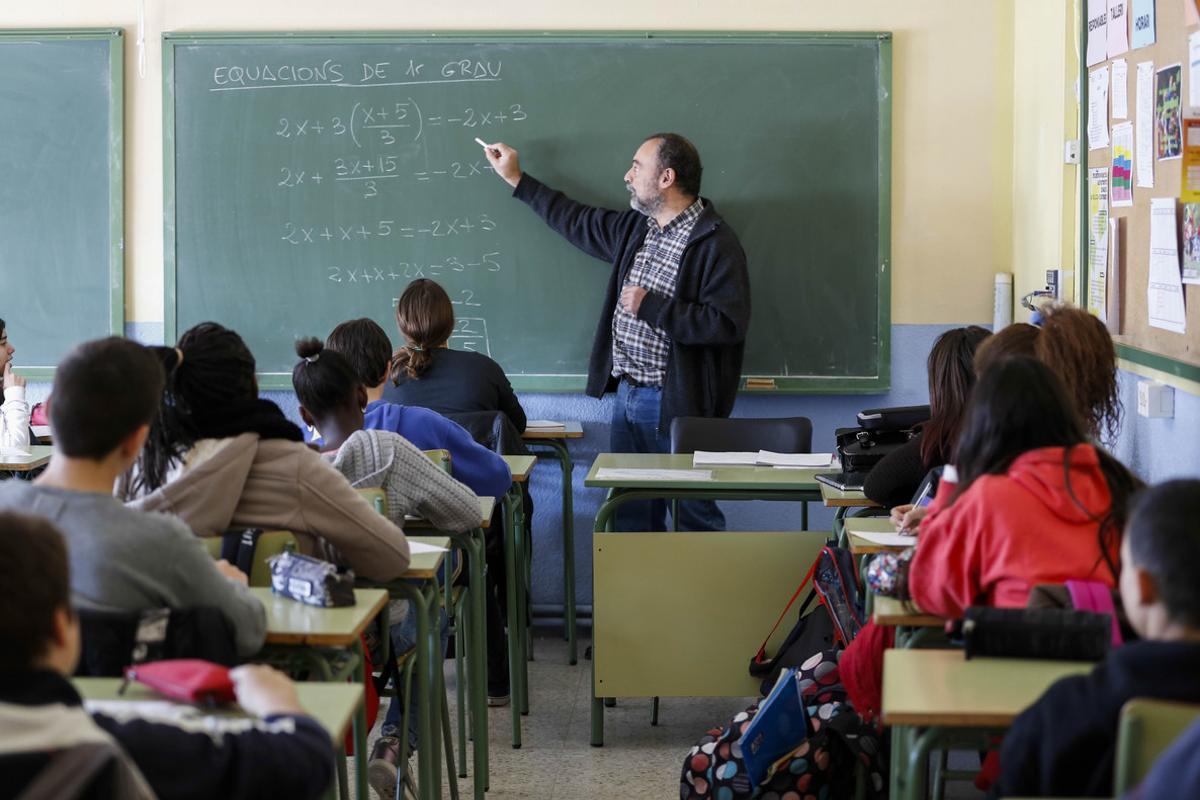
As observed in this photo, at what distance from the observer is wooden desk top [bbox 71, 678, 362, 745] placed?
6.12 feet

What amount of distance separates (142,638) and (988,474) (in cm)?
144

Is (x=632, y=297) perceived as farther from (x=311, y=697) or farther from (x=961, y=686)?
(x=311, y=697)

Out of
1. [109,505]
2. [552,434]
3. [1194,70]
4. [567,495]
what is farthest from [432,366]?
[109,505]

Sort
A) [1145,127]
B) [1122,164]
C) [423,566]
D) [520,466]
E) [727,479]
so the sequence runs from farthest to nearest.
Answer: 1. [520,466]
2. [727,479]
3. [1122,164]
4. [1145,127]
5. [423,566]

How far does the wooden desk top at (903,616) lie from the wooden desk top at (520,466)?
175 cm

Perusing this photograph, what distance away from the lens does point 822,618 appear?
3738 mm

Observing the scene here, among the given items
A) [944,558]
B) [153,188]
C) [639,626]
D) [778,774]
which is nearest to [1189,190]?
[944,558]

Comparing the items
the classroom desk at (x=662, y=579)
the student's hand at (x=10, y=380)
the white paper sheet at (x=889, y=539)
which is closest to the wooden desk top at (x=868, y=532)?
the white paper sheet at (x=889, y=539)

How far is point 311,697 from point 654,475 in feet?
7.39

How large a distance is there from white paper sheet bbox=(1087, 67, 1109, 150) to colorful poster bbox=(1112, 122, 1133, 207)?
104 mm

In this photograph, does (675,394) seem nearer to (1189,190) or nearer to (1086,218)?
(1086,218)

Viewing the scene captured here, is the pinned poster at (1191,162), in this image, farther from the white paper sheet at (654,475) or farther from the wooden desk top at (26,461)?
the wooden desk top at (26,461)

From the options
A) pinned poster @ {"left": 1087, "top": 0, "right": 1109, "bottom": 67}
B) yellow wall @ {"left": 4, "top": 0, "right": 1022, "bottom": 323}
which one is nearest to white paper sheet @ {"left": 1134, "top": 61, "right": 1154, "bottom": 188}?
pinned poster @ {"left": 1087, "top": 0, "right": 1109, "bottom": 67}

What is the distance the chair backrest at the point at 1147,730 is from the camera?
162cm
